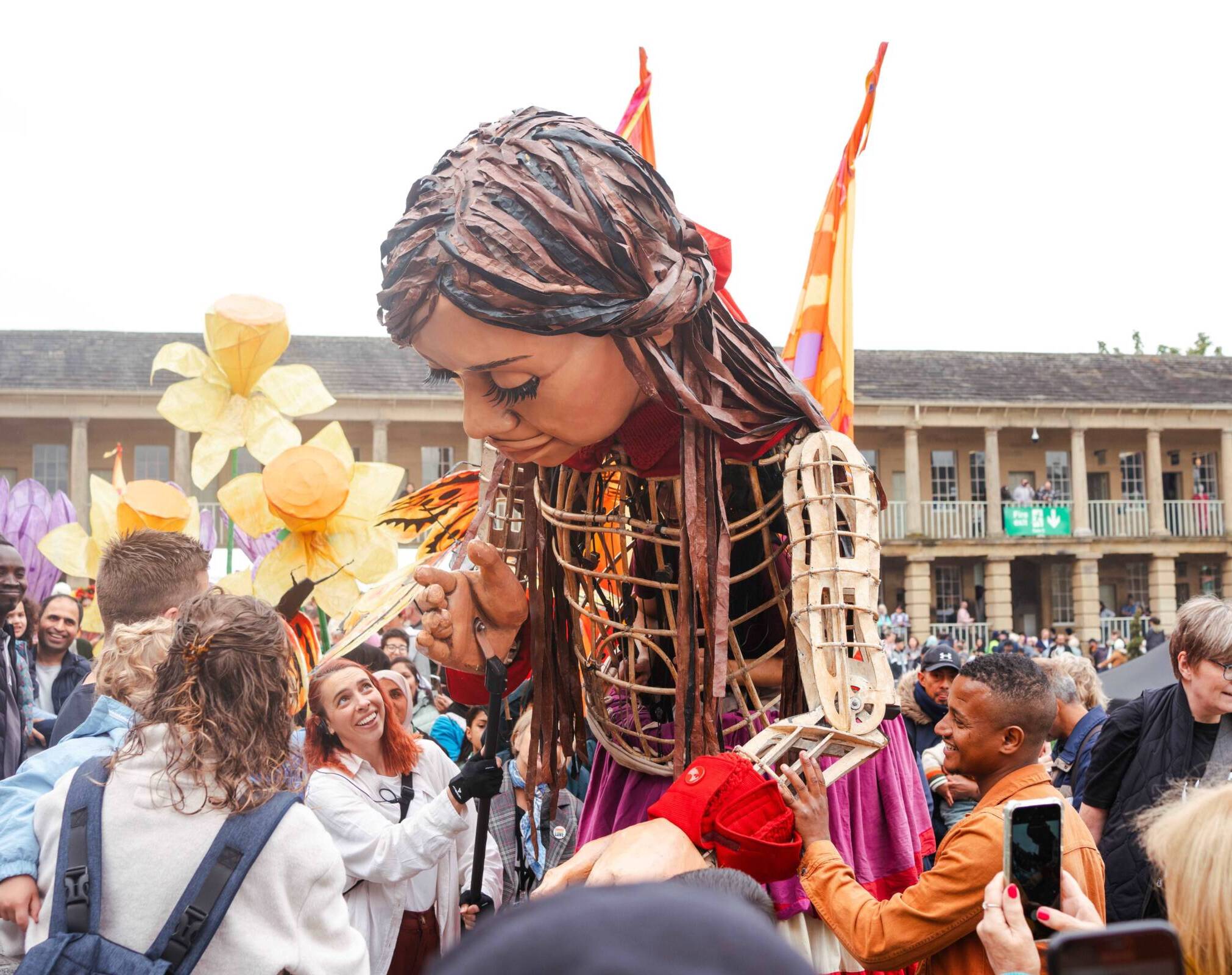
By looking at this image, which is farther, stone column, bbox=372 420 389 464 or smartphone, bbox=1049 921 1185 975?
stone column, bbox=372 420 389 464

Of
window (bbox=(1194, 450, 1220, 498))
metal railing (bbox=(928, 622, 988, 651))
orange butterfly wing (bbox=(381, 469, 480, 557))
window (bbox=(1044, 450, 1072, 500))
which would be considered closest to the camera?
orange butterfly wing (bbox=(381, 469, 480, 557))

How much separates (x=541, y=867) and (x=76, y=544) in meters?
4.51

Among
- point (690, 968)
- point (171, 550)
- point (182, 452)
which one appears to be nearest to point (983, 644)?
point (182, 452)

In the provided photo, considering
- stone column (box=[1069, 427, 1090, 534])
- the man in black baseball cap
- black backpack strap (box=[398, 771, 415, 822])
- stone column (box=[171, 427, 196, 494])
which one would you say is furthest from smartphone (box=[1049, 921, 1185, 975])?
stone column (box=[1069, 427, 1090, 534])

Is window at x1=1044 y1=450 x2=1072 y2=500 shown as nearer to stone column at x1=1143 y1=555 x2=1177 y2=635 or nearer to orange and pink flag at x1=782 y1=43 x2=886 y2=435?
stone column at x1=1143 y1=555 x2=1177 y2=635

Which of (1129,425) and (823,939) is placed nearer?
(823,939)

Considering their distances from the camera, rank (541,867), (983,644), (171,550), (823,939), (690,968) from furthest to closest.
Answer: (983,644), (541,867), (171,550), (823,939), (690,968)

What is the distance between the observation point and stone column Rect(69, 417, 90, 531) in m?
29.1

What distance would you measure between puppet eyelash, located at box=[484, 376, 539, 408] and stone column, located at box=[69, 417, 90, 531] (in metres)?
28.9

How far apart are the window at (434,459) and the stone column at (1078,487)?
16593mm

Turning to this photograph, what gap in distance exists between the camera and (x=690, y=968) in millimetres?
688

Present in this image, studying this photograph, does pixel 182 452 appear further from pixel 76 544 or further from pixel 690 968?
pixel 690 968

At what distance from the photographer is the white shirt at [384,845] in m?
3.67

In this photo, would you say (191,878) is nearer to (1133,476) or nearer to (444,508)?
(444,508)
